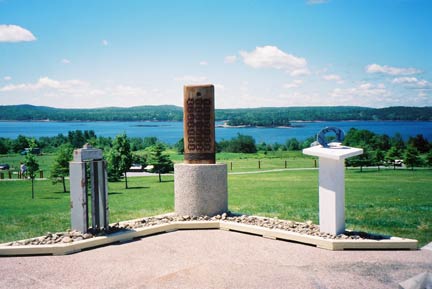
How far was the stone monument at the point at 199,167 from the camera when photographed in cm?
1123

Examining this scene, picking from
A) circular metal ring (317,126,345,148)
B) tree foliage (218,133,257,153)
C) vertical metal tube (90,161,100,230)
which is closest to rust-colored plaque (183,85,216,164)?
vertical metal tube (90,161,100,230)

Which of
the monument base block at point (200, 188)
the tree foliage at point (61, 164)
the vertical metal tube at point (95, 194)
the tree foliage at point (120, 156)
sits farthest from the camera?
the tree foliage at point (120, 156)

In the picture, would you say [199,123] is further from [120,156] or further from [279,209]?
[120,156]

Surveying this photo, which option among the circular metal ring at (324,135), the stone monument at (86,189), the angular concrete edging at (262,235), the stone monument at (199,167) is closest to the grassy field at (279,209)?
the angular concrete edging at (262,235)

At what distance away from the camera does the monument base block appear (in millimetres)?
11219

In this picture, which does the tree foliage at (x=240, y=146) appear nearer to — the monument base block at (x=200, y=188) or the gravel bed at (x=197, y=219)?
the monument base block at (x=200, y=188)

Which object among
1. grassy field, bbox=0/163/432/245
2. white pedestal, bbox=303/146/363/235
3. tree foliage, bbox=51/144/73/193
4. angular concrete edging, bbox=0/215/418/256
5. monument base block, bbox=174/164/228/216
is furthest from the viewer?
tree foliage, bbox=51/144/73/193

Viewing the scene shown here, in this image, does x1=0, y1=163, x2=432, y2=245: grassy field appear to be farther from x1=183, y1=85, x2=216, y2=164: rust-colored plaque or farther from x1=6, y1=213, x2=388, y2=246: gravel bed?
x1=183, y1=85, x2=216, y2=164: rust-colored plaque

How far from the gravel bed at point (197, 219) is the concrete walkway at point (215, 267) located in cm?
55

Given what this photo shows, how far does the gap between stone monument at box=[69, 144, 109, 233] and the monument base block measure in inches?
91.1

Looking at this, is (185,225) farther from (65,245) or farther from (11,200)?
(11,200)

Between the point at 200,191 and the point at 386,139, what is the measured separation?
48905 millimetres

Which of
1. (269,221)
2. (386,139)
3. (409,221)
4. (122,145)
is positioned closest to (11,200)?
(122,145)

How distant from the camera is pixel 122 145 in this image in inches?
1205
